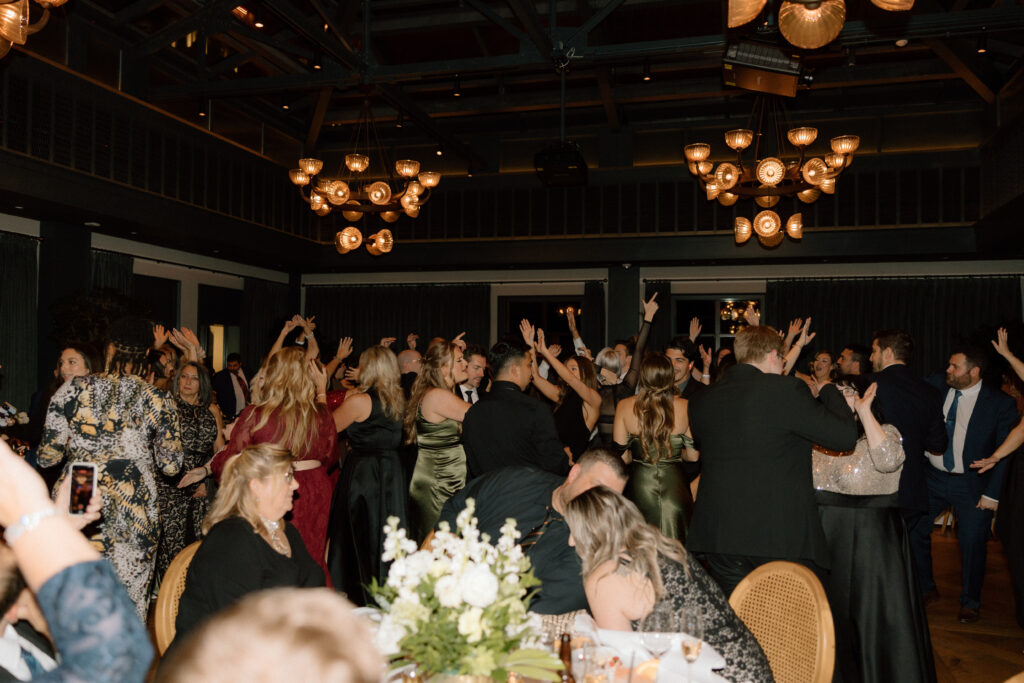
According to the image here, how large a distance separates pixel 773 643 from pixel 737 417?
1023mm

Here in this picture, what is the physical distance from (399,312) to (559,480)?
414 inches

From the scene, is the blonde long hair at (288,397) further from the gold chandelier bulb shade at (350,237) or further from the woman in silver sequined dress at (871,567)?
the gold chandelier bulb shade at (350,237)

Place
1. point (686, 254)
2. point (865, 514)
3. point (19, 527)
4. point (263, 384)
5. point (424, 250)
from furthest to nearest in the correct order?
point (424, 250)
point (686, 254)
point (263, 384)
point (865, 514)
point (19, 527)

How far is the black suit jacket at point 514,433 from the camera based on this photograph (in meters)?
4.02

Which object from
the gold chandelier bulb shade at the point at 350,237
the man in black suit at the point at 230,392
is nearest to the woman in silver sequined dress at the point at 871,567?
the gold chandelier bulb shade at the point at 350,237

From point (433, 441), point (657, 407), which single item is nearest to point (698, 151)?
point (657, 407)

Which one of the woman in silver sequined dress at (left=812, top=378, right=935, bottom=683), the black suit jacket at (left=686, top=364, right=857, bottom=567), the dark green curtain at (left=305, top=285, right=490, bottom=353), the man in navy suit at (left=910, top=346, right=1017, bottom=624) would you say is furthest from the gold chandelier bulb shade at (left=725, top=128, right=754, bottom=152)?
the dark green curtain at (left=305, top=285, right=490, bottom=353)

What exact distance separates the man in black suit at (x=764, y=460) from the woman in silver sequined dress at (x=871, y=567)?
0.79ft

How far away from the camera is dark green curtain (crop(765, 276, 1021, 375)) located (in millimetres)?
10859

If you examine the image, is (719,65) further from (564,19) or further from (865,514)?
(865,514)

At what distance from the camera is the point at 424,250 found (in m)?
12.4

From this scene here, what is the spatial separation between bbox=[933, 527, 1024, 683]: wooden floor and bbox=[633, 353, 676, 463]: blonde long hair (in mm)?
1919

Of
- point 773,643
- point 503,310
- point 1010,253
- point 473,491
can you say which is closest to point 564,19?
point 503,310

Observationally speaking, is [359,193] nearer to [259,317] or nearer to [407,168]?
[407,168]
